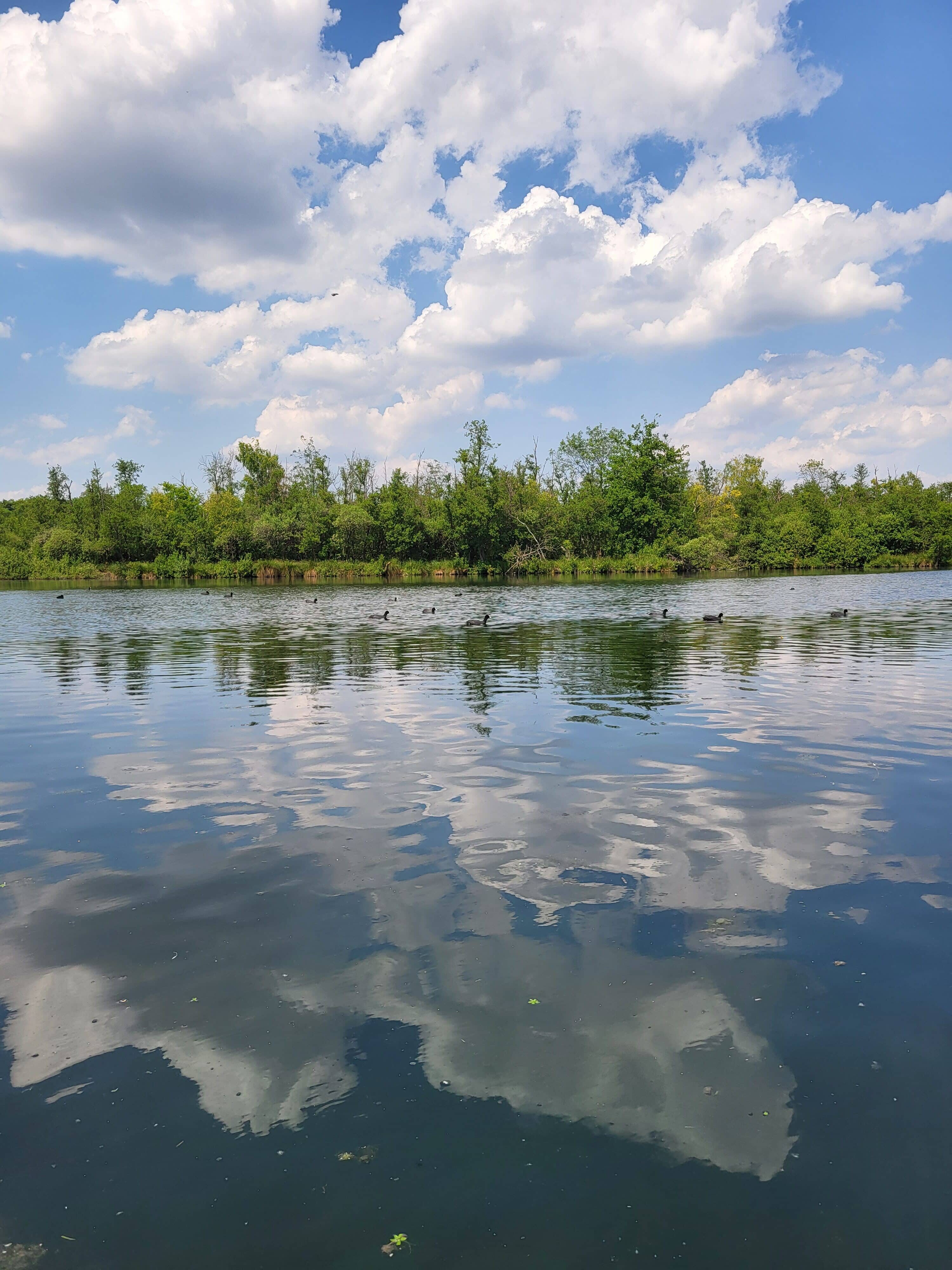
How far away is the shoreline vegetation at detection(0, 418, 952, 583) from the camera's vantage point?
102625mm

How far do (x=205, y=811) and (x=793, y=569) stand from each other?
330 ft

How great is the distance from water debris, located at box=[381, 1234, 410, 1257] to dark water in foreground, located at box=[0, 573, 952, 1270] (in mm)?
32

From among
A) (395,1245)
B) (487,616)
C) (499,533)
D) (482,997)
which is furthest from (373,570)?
(395,1245)

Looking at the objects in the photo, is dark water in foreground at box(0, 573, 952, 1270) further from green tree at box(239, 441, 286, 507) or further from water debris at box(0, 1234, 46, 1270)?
green tree at box(239, 441, 286, 507)

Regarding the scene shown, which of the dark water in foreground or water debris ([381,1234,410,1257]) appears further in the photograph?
the dark water in foreground

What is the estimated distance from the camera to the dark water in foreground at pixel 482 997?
3533 mm

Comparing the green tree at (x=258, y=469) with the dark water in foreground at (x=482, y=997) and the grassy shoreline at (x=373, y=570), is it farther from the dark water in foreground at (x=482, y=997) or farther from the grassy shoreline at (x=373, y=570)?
the dark water in foreground at (x=482, y=997)

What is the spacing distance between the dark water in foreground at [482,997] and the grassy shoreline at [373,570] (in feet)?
268

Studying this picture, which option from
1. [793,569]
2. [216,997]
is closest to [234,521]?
[793,569]

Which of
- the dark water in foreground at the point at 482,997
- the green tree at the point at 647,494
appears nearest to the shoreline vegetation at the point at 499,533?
the green tree at the point at 647,494

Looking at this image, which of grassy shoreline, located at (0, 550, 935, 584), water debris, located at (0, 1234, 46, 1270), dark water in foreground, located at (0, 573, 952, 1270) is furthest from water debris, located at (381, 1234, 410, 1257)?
grassy shoreline, located at (0, 550, 935, 584)

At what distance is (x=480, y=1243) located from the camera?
3377mm

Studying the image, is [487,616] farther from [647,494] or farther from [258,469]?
[258,469]

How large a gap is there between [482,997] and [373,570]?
100410 mm
